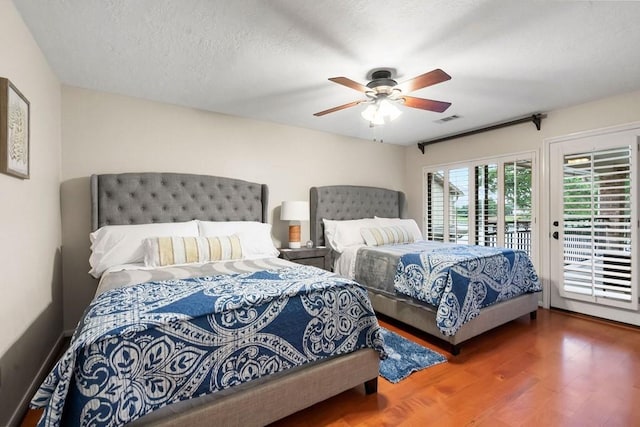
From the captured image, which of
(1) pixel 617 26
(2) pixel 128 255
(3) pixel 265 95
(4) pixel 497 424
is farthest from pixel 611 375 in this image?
(2) pixel 128 255

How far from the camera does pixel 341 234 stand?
13.0ft

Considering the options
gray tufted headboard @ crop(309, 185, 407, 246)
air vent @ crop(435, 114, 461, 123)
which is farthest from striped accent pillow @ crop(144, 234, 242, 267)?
air vent @ crop(435, 114, 461, 123)

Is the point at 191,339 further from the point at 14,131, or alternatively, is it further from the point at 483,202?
the point at 483,202

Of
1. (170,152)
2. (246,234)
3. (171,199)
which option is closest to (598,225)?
(246,234)

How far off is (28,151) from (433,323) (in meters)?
3.19

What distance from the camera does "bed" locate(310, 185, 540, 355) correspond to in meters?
2.68

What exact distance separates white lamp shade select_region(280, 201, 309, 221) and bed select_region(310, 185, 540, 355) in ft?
1.52

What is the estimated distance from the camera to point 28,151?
1.93 meters

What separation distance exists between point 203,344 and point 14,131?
159cm

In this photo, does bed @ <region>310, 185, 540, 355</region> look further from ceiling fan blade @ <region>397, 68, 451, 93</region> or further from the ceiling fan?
ceiling fan blade @ <region>397, 68, 451, 93</region>

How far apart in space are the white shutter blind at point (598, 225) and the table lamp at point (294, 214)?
298 cm

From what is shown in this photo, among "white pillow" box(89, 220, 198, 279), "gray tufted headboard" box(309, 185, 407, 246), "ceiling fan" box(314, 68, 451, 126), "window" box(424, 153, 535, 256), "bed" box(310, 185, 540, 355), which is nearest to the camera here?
"ceiling fan" box(314, 68, 451, 126)

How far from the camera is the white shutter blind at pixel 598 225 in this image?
3.08 m

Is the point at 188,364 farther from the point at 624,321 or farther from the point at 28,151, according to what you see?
the point at 624,321
